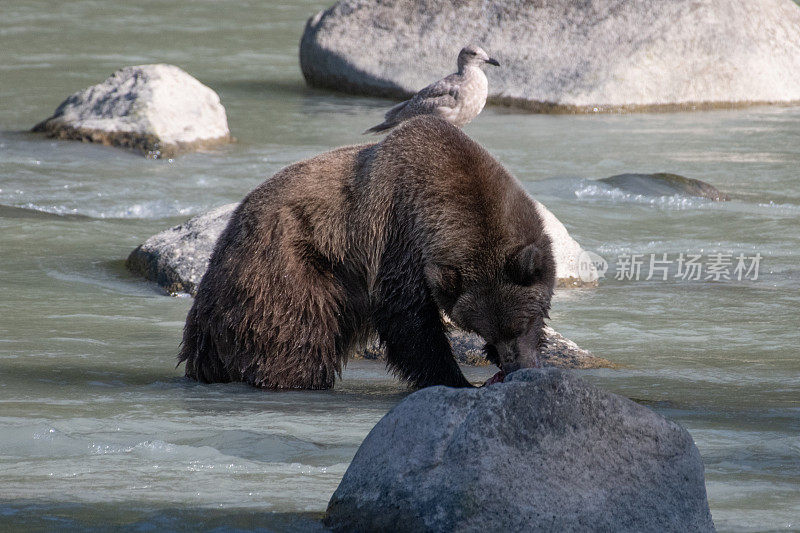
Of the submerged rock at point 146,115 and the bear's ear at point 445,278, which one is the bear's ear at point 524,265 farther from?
the submerged rock at point 146,115

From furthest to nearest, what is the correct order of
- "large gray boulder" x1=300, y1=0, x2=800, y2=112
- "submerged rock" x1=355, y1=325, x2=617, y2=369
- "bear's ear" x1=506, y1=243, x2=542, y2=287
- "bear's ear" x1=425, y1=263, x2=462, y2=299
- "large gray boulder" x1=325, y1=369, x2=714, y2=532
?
"large gray boulder" x1=300, y1=0, x2=800, y2=112
"submerged rock" x1=355, y1=325, x2=617, y2=369
"bear's ear" x1=425, y1=263, x2=462, y2=299
"bear's ear" x1=506, y1=243, x2=542, y2=287
"large gray boulder" x1=325, y1=369, x2=714, y2=532

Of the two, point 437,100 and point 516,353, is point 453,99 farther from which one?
point 516,353

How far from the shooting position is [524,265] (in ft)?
17.6

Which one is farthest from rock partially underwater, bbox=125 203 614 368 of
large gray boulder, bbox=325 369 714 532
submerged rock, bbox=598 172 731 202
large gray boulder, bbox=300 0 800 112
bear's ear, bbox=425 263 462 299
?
large gray boulder, bbox=300 0 800 112

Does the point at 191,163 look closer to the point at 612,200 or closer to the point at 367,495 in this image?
the point at 612,200

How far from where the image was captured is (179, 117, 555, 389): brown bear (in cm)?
553

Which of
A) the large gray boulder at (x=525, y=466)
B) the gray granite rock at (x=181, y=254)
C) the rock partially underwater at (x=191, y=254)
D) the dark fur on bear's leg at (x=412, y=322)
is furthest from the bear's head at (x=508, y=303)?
the gray granite rock at (x=181, y=254)

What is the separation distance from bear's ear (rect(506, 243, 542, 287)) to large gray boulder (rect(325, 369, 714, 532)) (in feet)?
4.97

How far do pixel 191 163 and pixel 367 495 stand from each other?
1116 cm

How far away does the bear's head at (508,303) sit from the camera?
17.9 ft

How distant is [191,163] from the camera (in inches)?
569

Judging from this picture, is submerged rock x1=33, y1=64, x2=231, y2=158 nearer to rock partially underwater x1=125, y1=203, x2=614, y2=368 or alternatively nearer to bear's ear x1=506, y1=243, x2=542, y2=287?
rock partially underwater x1=125, y1=203, x2=614, y2=368

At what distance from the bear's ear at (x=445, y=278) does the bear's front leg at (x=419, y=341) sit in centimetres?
12

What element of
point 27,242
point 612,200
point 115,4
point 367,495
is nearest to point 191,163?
point 27,242
